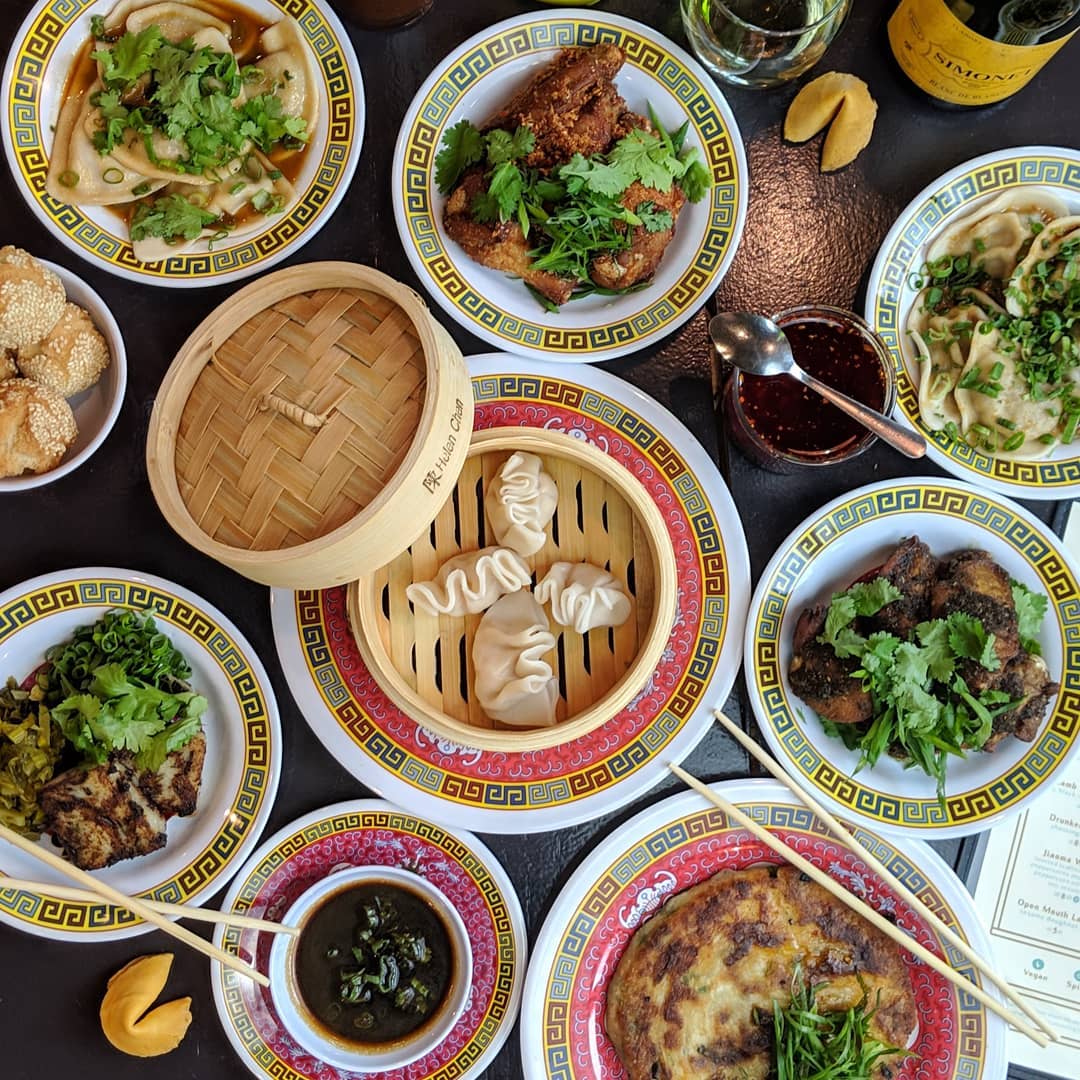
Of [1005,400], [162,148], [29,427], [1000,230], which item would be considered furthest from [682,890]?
[162,148]

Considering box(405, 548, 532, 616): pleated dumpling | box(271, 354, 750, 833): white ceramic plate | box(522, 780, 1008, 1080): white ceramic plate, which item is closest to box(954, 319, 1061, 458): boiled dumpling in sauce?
box(271, 354, 750, 833): white ceramic plate

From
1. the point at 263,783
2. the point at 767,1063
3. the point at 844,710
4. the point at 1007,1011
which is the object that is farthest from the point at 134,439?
the point at 1007,1011

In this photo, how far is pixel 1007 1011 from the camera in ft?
8.50

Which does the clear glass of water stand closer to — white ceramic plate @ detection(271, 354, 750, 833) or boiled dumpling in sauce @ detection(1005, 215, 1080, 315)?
boiled dumpling in sauce @ detection(1005, 215, 1080, 315)

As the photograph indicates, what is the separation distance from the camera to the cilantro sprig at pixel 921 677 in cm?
245

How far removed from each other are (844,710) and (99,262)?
235cm

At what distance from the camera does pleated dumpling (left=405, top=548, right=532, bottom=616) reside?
2549 mm

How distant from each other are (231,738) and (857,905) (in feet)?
5.82

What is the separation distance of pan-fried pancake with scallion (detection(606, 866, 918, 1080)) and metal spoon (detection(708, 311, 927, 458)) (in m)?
1.24

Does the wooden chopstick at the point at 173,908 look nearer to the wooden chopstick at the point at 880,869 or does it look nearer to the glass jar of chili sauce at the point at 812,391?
the wooden chopstick at the point at 880,869

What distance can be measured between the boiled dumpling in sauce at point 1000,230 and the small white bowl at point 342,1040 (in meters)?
2.28

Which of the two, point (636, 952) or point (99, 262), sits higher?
point (99, 262)

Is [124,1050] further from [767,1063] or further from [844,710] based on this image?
[844,710]

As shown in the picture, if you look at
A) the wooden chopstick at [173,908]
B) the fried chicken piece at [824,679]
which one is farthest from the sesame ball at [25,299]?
the fried chicken piece at [824,679]
